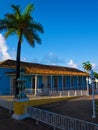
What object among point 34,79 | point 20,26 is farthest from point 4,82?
point 20,26

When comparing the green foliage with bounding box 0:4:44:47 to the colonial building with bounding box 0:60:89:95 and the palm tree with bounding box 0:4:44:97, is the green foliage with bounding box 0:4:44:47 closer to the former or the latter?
the palm tree with bounding box 0:4:44:97

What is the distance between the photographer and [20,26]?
70.6 ft

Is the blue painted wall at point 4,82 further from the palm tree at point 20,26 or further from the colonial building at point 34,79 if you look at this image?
the palm tree at point 20,26

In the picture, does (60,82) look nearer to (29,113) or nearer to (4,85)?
(4,85)

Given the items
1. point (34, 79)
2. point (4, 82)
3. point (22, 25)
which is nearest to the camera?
point (22, 25)

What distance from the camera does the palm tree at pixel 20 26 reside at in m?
21.5

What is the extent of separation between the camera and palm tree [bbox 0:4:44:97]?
2145 cm

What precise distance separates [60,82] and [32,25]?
463 inches

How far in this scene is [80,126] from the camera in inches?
401

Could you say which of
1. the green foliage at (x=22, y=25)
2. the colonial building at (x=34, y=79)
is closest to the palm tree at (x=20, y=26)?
the green foliage at (x=22, y=25)

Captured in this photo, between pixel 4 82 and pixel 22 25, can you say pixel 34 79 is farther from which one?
pixel 22 25

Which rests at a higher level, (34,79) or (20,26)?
(20,26)

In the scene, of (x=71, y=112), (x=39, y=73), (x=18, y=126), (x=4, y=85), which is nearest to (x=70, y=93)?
(x=39, y=73)

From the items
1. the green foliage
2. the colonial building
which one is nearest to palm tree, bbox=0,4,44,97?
the green foliage
